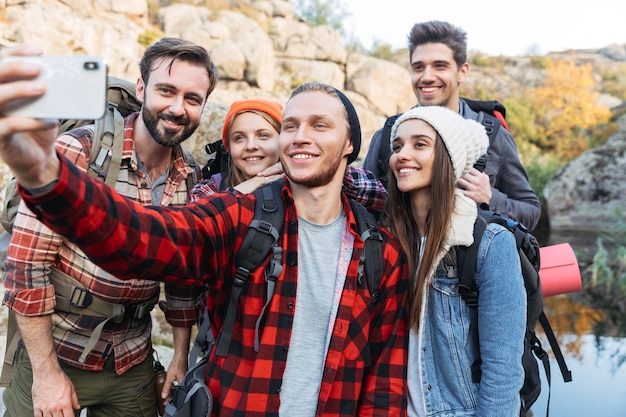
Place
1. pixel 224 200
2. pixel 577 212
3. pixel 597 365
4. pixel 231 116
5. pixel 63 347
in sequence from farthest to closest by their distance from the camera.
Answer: pixel 577 212 → pixel 597 365 → pixel 231 116 → pixel 63 347 → pixel 224 200

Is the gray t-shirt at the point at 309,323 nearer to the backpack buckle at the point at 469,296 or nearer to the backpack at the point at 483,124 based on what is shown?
the backpack buckle at the point at 469,296

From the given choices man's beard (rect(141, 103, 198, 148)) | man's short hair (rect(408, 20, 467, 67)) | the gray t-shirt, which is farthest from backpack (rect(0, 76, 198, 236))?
man's short hair (rect(408, 20, 467, 67))

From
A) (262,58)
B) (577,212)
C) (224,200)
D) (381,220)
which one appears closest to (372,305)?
(381,220)

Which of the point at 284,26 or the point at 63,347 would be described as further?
the point at 284,26

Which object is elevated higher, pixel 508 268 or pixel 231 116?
pixel 231 116

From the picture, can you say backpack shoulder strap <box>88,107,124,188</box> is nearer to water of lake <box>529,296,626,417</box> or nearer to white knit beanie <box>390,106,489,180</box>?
white knit beanie <box>390,106,489,180</box>

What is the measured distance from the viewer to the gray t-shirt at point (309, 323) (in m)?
1.65

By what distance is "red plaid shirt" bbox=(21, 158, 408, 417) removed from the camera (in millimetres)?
1133

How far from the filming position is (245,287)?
1605mm

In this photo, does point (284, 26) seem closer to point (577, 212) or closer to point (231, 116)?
point (577, 212)

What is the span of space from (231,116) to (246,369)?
4.84 feet

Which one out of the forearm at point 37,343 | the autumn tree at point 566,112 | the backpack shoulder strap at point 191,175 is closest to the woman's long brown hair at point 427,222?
the backpack shoulder strap at point 191,175

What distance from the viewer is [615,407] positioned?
13.9 feet

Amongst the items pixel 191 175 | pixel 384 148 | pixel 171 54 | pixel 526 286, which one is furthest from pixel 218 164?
pixel 526 286
